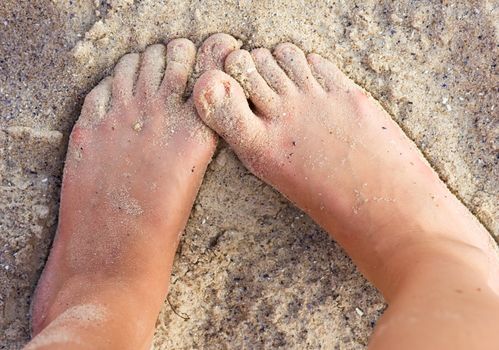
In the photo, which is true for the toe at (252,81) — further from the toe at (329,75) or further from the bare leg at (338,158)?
the toe at (329,75)

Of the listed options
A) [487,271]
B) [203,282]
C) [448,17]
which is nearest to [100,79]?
[203,282]

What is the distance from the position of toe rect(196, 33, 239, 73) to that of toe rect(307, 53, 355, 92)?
0.63 feet

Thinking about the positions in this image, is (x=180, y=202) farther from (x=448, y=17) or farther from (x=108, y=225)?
(x=448, y=17)

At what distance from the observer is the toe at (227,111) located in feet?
4.34

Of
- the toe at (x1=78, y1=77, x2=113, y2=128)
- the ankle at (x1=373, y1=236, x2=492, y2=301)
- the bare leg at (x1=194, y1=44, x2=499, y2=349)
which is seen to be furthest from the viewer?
the toe at (x1=78, y1=77, x2=113, y2=128)

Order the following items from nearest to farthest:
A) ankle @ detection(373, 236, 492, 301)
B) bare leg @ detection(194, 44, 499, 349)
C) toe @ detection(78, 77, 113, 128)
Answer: ankle @ detection(373, 236, 492, 301), bare leg @ detection(194, 44, 499, 349), toe @ detection(78, 77, 113, 128)

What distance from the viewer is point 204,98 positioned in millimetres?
1321

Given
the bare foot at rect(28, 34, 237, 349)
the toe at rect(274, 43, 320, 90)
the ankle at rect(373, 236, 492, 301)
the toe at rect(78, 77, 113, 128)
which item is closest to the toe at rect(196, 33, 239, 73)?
the bare foot at rect(28, 34, 237, 349)

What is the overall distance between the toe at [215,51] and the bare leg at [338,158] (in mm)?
21

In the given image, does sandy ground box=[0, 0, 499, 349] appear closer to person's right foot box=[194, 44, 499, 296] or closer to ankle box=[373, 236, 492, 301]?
person's right foot box=[194, 44, 499, 296]

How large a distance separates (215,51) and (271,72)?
0.14 metres

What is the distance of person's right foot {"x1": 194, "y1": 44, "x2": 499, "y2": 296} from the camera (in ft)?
4.34

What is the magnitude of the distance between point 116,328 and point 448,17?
1.02m

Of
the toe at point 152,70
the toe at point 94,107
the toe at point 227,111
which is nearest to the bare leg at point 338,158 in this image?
the toe at point 227,111
